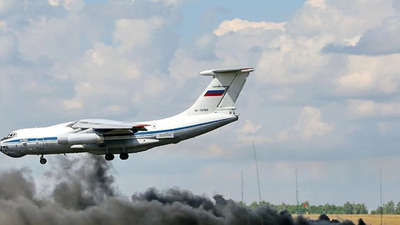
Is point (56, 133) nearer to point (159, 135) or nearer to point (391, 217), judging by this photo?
point (159, 135)

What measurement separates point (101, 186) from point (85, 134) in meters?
3.56

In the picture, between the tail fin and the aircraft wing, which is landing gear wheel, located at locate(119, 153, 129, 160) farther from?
the tail fin

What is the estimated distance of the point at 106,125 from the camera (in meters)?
70.2

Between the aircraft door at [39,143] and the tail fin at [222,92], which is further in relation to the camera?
the aircraft door at [39,143]

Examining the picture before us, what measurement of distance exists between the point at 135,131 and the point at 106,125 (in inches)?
74.3

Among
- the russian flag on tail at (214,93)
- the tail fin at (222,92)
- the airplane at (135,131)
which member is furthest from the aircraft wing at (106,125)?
the russian flag on tail at (214,93)

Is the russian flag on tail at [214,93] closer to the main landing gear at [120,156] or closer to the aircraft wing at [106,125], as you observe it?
the aircraft wing at [106,125]

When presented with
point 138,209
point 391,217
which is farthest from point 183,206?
point 391,217

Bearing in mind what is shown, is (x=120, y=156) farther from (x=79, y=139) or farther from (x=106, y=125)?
(x=79, y=139)

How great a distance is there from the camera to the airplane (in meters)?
69.9

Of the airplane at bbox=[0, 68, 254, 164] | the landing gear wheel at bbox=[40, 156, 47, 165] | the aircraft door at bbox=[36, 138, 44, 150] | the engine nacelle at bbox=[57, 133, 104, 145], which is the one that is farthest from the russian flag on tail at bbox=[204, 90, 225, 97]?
the landing gear wheel at bbox=[40, 156, 47, 165]

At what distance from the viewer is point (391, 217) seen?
10444 centimetres

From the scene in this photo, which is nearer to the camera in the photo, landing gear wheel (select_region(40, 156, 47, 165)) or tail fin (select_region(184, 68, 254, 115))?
tail fin (select_region(184, 68, 254, 115))

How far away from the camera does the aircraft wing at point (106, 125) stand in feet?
227
